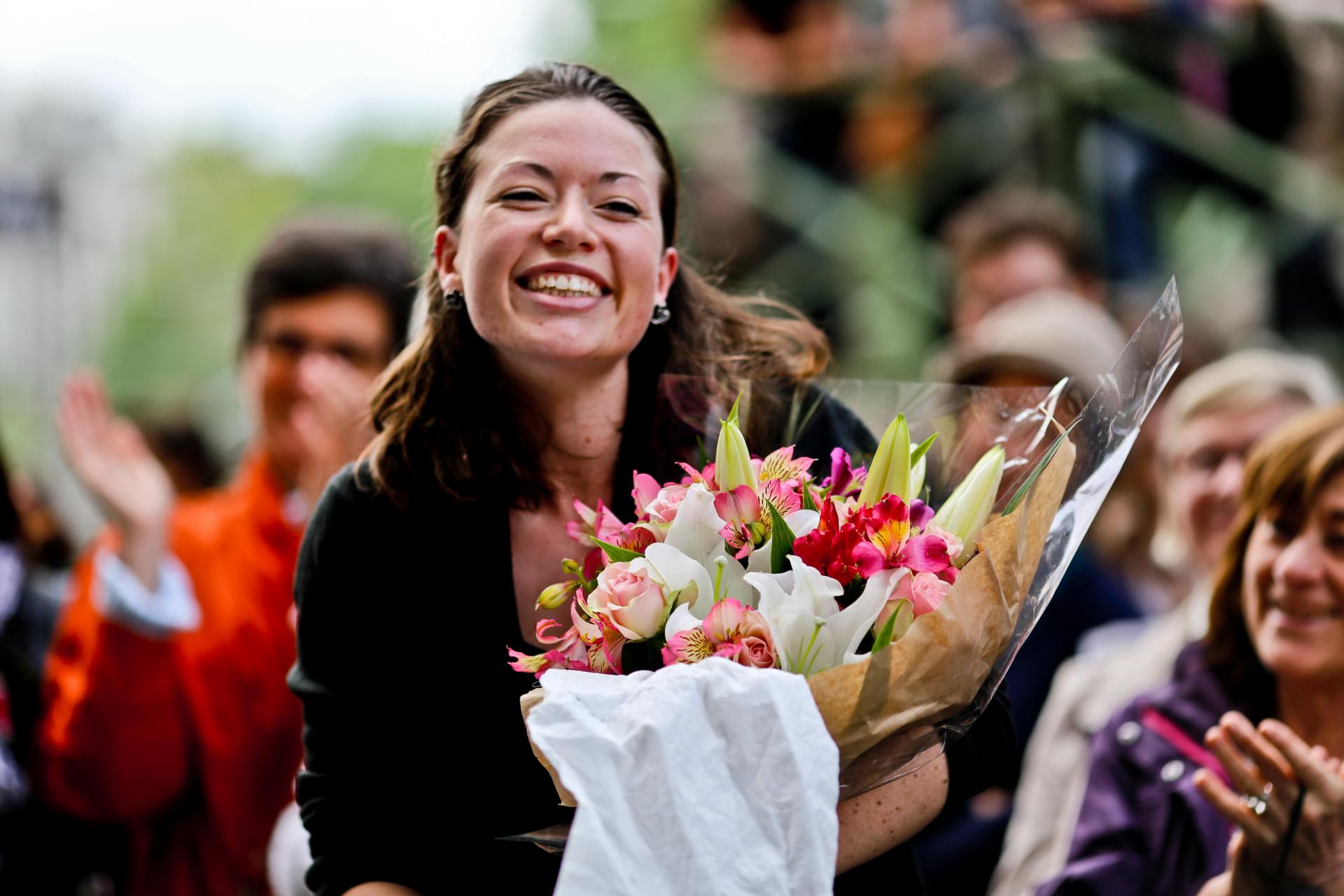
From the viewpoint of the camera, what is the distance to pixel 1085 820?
3004 millimetres

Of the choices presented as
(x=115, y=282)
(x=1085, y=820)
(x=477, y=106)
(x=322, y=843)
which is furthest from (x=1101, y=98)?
(x=115, y=282)

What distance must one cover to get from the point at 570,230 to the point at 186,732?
206 cm

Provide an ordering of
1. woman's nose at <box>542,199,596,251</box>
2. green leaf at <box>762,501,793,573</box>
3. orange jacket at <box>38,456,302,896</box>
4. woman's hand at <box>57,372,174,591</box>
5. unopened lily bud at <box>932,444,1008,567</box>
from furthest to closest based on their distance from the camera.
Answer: woman's hand at <box>57,372,174,591</box>
orange jacket at <box>38,456,302,896</box>
woman's nose at <box>542,199,596,251</box>
unopened lily bud at <box>932,444,1008,567</box>
green leaf at <box>762,501,793,573</box>

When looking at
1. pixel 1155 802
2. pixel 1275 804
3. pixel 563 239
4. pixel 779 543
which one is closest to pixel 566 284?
pixel 563 239

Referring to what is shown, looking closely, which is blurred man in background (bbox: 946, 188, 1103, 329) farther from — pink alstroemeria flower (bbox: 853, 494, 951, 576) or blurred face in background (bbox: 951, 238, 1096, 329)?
pink alstroemeria flower (bbox: 853, 494, 951, 576)

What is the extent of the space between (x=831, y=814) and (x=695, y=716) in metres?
0.18

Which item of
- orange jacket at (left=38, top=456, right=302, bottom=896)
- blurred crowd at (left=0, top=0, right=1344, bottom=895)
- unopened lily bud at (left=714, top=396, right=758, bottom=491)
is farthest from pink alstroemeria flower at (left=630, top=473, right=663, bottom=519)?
orange jacket at (left=38, top=456, right=302, bottom=896)

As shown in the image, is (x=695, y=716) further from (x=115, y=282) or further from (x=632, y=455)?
(x=115, y=282)

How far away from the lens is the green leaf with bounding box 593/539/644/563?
78.5 inches

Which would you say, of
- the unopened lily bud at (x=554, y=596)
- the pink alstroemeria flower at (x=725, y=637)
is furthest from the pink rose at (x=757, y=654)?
the unopened lily bud at (x=554, y=596)

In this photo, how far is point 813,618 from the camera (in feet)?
5.98

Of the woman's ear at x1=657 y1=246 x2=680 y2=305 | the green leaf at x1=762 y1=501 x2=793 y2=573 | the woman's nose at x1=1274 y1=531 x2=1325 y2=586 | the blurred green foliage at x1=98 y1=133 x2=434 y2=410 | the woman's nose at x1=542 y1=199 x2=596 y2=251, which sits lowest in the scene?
the blurred green foliage at x1=98 y1=133 x2=434 y2=410

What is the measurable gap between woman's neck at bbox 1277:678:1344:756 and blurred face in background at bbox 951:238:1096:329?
2397 millimetres

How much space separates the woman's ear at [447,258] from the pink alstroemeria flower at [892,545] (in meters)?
0.79
